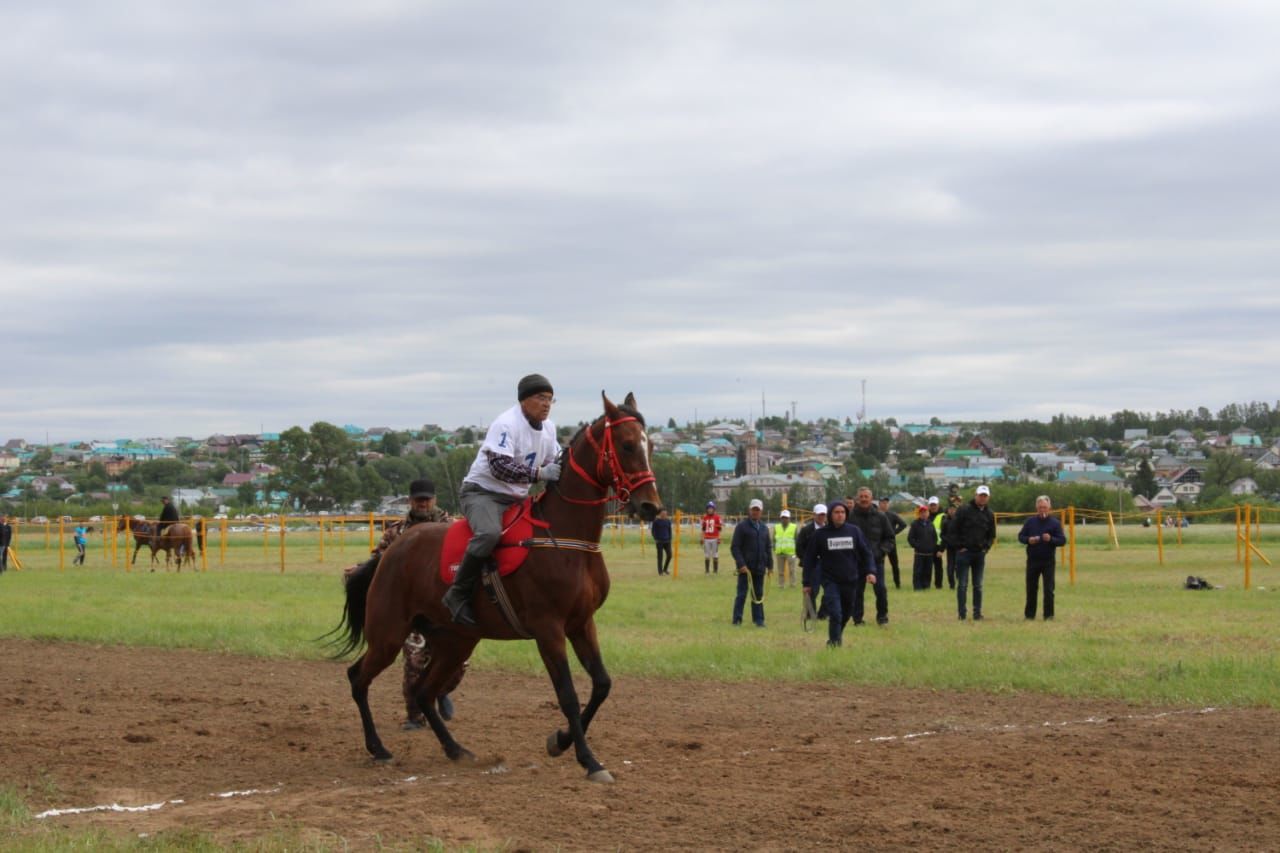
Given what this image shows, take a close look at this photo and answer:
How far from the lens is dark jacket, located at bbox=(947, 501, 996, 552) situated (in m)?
21.8

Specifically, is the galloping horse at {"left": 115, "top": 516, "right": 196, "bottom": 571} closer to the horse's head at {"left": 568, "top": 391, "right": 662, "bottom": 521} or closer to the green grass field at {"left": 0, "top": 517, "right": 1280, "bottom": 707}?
the green grass field at {"left": 0, "top": 517, "right": 1280, "bottom": 707}

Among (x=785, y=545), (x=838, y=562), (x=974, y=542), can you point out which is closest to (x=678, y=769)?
(x=838, y=562)

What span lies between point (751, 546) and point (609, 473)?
41.0 feet

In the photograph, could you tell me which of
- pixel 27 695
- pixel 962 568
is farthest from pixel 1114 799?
pixel 962 568

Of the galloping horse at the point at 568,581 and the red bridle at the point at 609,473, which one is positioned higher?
the red bridle at the point at 609,473

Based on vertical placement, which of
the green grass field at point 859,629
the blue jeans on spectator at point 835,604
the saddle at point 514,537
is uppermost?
the saddle at point 514,537

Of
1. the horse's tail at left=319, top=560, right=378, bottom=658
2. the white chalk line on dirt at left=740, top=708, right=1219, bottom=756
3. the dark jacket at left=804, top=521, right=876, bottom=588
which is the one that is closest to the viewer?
the white chalk line on dirt at left=740, top=708, right=1219, bottom=756

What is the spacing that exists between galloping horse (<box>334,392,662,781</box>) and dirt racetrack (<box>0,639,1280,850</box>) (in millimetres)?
402

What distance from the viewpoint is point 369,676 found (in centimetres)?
1072

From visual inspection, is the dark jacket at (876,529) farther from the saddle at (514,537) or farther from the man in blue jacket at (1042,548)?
the saddle at (514,537)

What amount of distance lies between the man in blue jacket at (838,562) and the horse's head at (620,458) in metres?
8.65

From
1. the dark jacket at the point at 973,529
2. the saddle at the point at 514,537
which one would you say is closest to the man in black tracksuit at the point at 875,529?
the dark jacket at the point at 973,529

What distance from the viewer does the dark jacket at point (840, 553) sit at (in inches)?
711

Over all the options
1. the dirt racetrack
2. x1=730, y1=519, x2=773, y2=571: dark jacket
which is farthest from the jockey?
x1=730, y1=519, x2=773, y2=571: dark jacket
